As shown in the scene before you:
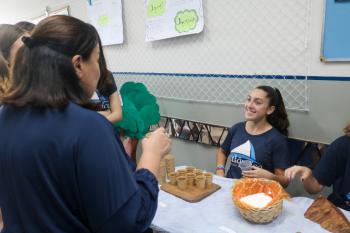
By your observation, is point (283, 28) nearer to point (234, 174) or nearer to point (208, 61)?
point (208, 61)

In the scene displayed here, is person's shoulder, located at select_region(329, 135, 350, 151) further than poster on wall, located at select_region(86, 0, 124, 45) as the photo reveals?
No

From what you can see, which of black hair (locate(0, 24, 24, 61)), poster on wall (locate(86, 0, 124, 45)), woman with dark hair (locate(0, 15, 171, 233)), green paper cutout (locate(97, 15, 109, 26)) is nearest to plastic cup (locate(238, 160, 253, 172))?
woman with dark hair (locate(0, 15, 171, 233))

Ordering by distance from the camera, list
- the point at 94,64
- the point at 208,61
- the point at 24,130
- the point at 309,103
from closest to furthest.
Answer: the point at 24,130
the point at 94,64
the point at 309,103
the point at 208,61

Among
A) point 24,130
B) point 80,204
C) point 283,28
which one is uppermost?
point 283,28

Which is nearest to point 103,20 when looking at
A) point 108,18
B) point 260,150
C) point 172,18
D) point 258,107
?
point 108,18

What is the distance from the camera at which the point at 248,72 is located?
5.89 feet

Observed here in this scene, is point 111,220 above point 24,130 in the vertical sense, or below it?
below

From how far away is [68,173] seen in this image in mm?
625

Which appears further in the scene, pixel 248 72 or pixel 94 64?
pixel 248 72

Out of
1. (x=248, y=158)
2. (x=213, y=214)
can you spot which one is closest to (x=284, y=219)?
(x=213, y=214)

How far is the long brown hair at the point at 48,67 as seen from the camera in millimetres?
644

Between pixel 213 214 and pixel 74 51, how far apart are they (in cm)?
80

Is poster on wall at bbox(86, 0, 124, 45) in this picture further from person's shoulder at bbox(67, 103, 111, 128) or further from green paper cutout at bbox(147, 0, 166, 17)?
person's shoulder at bbox(67, 103, 111, 128)

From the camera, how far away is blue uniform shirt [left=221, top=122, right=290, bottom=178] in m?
1.57
